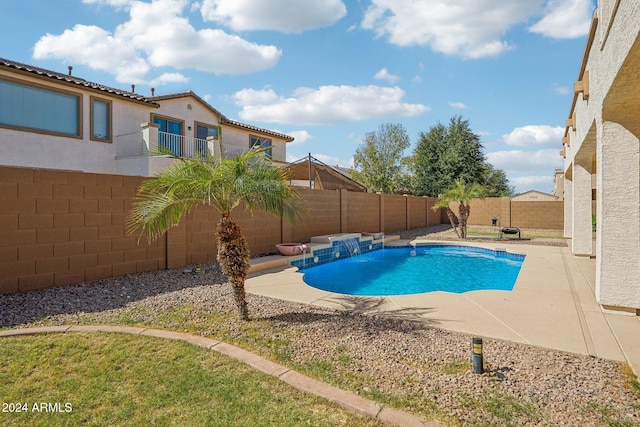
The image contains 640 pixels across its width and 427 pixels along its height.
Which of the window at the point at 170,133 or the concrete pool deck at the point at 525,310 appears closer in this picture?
the concrete pool deck at the point at 525,310

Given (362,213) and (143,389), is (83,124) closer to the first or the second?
(362,213)

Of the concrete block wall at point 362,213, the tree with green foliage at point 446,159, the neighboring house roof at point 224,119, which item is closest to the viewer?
the concrete block wall at point 362,213

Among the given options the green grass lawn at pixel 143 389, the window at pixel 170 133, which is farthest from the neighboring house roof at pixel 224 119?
the green grass lawn at pixel 143 389

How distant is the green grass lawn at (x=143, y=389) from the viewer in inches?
113

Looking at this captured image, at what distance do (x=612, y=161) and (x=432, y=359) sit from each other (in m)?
4.20

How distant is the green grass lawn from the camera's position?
2879 millimetres

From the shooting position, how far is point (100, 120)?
47.1 ft

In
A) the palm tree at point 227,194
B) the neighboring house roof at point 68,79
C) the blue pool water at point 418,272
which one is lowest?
the blue pool water at point 418,272

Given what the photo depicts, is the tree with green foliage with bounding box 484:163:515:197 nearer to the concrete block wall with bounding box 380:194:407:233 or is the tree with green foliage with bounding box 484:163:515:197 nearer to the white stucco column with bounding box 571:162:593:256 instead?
the concrete block wall with bounding box 380:194:407:233

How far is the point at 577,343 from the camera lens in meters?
4.34

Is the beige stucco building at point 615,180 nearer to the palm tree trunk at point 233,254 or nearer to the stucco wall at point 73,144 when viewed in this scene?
the palm tree trunk at point 233,254

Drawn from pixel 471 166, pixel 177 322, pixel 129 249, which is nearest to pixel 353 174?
pixel 471 166

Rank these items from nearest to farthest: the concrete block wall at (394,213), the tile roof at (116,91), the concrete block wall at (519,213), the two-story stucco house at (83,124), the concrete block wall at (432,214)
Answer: the two-story stucco house at (83,124)
the tile roof at (116,91)
the concrete block wall at (394,213)
the concrete block wall at (519,213)
the concrete block wall at (432,214)

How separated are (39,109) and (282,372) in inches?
546
